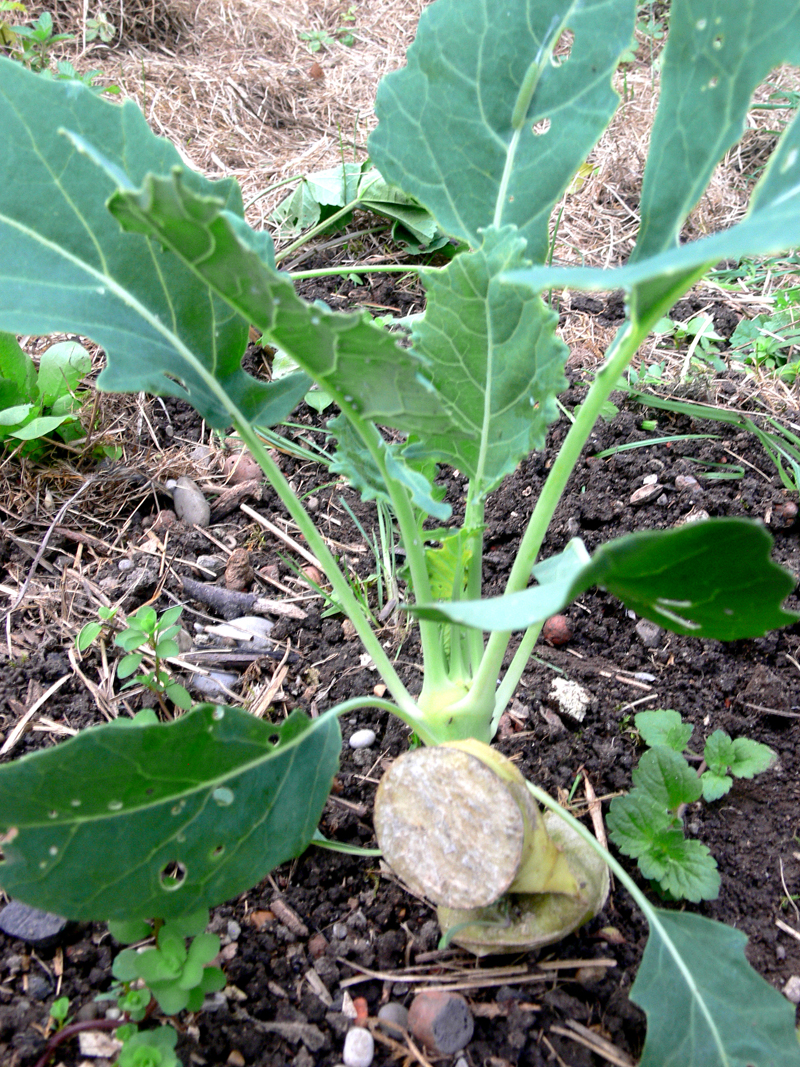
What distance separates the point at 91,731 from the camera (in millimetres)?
812

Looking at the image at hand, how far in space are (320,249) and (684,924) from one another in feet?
7.49

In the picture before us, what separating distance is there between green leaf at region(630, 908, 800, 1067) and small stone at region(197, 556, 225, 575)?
1.12 m

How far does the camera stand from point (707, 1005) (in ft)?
2.99

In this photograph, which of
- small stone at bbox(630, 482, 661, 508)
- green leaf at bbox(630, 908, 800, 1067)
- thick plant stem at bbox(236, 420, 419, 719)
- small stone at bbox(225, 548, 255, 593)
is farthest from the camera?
small stone at bbox(630, 482, 661, 508)

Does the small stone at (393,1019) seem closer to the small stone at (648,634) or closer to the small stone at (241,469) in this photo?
the small stone at (648,634)

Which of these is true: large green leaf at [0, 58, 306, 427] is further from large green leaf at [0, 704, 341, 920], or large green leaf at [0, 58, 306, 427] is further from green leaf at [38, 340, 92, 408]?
green leaf at [38, 340, 92, 408]

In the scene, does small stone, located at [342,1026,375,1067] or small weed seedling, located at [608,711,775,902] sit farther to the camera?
small weed seedling, located at [608,711,775,902]

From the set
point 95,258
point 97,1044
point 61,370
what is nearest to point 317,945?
point 97,1044

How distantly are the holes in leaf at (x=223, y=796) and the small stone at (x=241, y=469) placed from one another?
3.57 ft

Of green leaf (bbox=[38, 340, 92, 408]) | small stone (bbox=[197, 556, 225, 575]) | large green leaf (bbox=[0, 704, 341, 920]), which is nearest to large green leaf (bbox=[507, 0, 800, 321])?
large green leaf (bbox=[0, 704, 341, 920])

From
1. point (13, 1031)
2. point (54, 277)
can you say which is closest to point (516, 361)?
point (54, 277)

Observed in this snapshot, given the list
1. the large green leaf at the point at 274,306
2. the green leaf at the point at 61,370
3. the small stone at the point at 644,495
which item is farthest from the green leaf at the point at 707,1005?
the green leaf at the point at 61,370

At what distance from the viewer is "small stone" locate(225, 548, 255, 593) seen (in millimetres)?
1652

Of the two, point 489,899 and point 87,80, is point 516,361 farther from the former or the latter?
point 87,80
